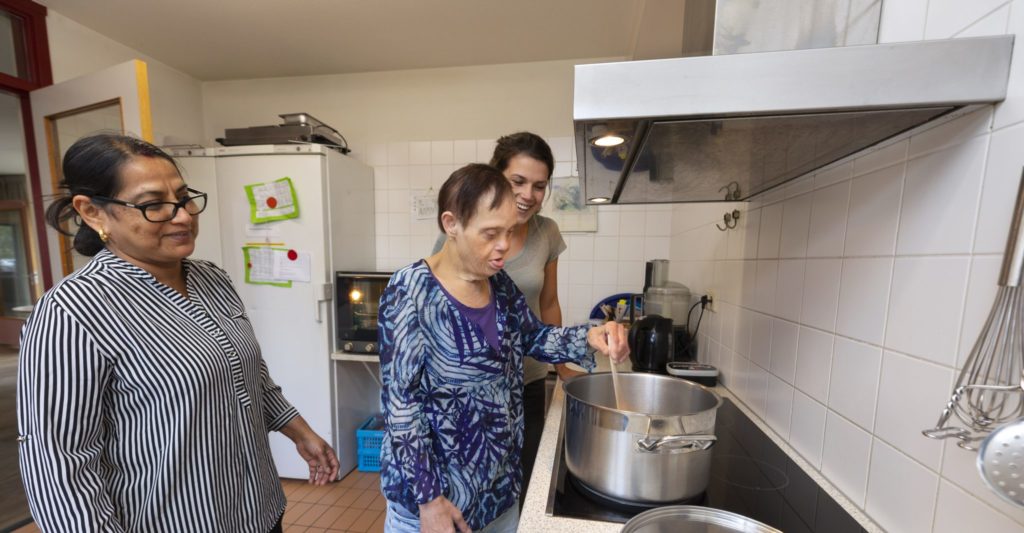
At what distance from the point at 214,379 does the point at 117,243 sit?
309 mm

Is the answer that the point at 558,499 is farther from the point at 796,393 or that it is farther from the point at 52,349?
the point at 52,349

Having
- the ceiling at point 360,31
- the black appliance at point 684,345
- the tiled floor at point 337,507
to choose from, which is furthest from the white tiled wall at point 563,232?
the tiled floor at point 337,507

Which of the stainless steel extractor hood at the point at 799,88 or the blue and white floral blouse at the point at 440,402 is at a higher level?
the stainless steel extractor hood at the point at 799,88

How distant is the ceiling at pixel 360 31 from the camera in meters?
1.81

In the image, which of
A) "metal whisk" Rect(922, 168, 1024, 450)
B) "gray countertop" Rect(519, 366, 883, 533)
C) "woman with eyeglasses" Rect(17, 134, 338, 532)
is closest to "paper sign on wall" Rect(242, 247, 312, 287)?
"woman with eyeglasses" Rect(17, 134, 338, 532)

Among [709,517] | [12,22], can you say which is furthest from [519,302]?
[12,22]

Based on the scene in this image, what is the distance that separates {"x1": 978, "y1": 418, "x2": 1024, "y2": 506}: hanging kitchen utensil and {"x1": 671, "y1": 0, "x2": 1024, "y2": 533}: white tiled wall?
0.49 feet

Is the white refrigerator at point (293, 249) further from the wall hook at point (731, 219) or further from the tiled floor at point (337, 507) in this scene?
the wall hook at point (731, 219)

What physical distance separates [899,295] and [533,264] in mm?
793

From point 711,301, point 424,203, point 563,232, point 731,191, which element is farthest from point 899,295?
point 424,203

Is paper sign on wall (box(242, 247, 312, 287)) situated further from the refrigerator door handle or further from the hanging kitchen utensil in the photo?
the hanging kitchen utensil

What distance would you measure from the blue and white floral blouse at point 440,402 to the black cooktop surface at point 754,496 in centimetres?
15

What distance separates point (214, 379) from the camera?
752 millimetres

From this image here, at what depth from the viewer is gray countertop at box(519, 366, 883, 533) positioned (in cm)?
60
